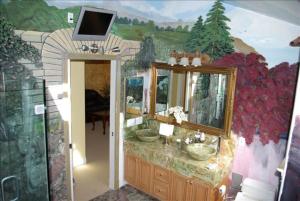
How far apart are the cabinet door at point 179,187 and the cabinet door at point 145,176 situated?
1.54 ft

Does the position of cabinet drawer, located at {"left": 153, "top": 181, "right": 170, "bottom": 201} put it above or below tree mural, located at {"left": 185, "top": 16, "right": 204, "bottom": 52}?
below

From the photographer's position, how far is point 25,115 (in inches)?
114

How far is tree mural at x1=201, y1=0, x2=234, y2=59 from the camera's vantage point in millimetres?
3596

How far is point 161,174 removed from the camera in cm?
380

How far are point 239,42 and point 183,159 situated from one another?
1832 millimetres

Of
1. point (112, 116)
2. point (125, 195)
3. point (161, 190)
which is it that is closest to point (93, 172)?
point (125, 195)

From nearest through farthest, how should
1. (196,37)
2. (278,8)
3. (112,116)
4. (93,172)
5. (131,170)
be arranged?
(278,8)
(196,37)
(112,116)
(131,170)
(93,172)

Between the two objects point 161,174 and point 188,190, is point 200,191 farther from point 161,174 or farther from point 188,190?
point 161,174

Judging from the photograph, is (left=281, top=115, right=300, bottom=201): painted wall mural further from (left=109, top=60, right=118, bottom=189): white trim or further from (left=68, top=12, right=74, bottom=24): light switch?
(left=68, top=12, right=74, bottom=24): light switch

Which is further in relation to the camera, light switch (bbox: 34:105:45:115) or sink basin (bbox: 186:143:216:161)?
sink basin (bbox: 186:143:216:161)

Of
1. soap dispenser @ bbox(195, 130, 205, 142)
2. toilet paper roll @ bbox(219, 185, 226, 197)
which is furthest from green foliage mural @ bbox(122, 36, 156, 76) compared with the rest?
toilet paper roll @ bbox(219, 185, 226, 197)

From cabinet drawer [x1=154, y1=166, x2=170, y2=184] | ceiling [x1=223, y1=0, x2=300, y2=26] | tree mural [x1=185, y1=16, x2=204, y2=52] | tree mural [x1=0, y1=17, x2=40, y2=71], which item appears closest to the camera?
tree mural [x1=0, y1=17, x2=40, y2=71]

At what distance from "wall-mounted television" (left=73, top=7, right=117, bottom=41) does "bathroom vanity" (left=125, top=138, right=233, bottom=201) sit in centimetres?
181

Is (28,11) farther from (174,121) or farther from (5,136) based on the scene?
(174,121)
